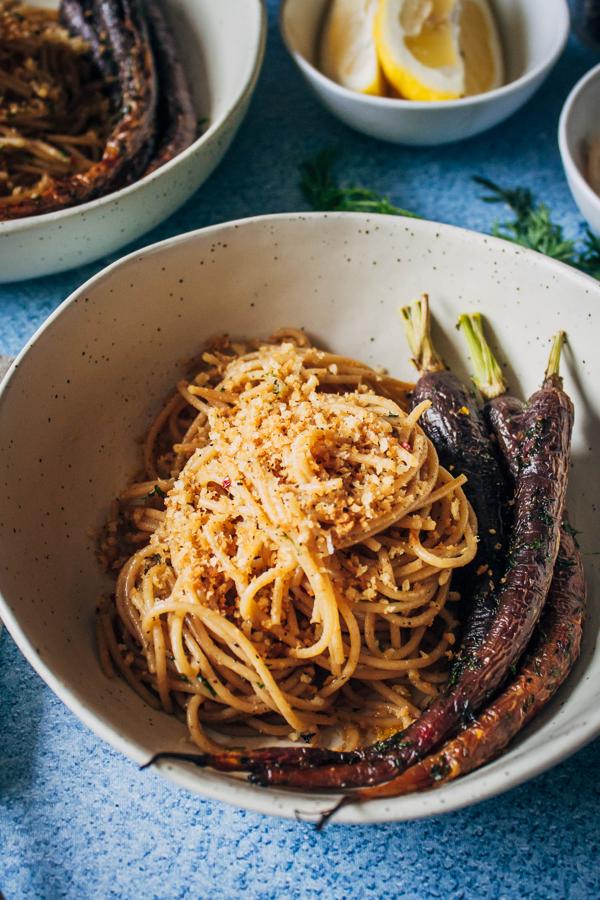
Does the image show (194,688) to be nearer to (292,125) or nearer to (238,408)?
(238,408)

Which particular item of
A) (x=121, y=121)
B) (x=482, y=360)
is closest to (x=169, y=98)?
(x=121, y=121)

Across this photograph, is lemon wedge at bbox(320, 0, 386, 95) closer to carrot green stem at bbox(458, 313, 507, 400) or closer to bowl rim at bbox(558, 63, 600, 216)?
bowl rim at bbox(558, 63, 600, 216)

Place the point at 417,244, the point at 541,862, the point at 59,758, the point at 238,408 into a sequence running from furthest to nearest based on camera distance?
the point at 417,244 < the point at 238,408 < the point at 59,758 < the point at 541,862

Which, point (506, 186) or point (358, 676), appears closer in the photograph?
point (358, 676)

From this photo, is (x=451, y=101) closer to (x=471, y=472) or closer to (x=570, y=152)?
(x=570, y=152)

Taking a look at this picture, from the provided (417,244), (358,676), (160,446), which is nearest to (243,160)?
(417,244)

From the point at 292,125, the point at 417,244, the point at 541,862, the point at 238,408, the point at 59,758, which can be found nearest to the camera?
the point at 541,862

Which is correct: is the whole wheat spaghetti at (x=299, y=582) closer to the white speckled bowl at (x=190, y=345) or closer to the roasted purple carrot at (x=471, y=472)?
the roasted purple carrot at (x=471, y=472)
